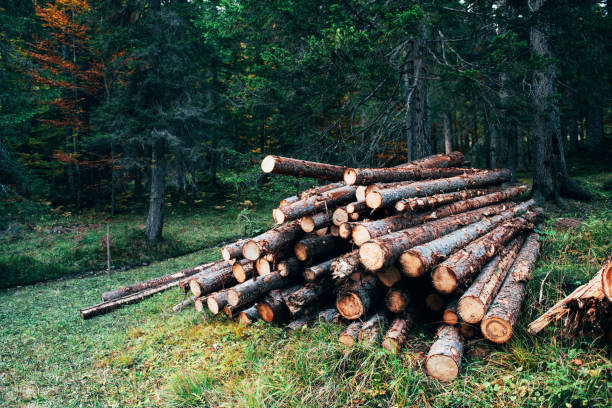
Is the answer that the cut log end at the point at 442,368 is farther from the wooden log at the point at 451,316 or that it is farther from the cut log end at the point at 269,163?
the cut log end at the point at 269,163

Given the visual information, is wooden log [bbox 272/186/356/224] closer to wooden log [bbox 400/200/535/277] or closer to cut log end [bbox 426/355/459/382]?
wooden log [bbox 400/200/535/277]

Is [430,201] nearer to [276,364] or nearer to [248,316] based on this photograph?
[276,364]

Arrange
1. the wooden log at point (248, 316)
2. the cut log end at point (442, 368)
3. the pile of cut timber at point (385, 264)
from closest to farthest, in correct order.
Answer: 1. the cut log end at point (442, 368)
2. the pile of cut timber at point (385, 264)
3. the wooden log at point (248, 316)

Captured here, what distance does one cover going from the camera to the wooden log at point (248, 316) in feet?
18.0

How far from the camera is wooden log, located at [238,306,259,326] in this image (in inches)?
216

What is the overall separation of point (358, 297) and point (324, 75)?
667cm

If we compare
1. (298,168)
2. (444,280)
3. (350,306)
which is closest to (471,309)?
(444,280)

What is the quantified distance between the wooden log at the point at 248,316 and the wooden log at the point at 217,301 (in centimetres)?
36

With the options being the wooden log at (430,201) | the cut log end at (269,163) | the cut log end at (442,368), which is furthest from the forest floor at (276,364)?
the cut log end at (269,163)

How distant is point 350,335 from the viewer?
163 inches

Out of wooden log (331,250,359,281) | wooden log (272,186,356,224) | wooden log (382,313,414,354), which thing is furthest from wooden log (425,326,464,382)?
wooden log (272,186,356,224)

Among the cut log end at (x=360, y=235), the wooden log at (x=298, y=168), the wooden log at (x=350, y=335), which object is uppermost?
the wooden log at (x=298, y=168)

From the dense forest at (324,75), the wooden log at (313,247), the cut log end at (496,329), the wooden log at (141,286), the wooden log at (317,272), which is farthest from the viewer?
the wooden log at (141,286)

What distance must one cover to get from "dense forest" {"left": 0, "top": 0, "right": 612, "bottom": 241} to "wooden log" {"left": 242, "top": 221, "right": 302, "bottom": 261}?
459 cm
